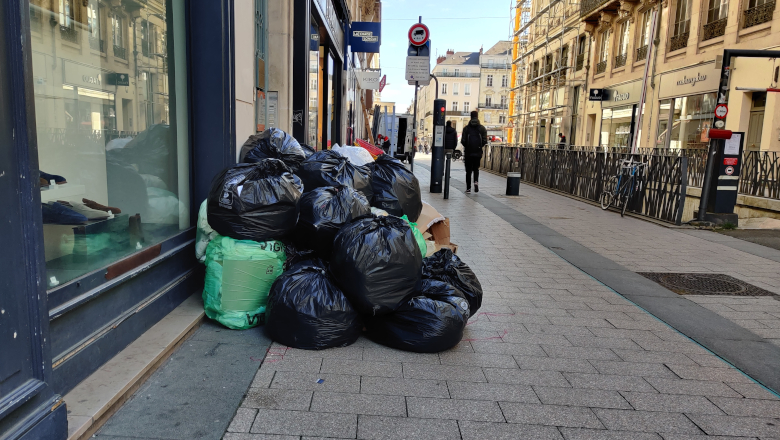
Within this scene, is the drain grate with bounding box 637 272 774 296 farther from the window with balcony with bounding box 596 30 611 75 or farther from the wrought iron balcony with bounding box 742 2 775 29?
the window with balcony with bounding box 596 30 611 75

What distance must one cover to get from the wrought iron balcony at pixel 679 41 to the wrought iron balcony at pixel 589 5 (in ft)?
18.9

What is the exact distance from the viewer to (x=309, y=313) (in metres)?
3.17

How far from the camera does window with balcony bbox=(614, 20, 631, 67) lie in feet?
78.2

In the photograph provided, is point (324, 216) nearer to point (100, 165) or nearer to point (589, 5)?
point (100, 165)

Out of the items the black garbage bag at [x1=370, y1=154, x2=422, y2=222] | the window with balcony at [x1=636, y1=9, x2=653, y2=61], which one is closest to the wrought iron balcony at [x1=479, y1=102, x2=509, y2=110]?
the window with balcony at [x1=636, y1=9, x2=653, y2=61]

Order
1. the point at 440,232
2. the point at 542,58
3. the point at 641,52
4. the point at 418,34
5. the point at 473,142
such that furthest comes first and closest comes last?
the point at 542,58, the point at 641,52, the point at 473,142, the point at 418,34, the point at 440,232

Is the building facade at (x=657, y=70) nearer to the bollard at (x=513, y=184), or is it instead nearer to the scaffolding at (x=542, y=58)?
the scaffolding at (x=542, y=58)

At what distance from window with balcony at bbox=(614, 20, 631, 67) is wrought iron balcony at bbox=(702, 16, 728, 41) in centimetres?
613

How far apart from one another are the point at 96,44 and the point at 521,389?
3.25 metres

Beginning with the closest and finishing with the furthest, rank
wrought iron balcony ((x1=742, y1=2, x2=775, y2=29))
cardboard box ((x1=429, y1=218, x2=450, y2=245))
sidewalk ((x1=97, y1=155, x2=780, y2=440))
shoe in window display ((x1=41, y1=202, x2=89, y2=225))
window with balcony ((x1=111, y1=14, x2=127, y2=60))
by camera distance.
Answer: sidewalk ((x1=97, y1=155, x2=780, y2=440)) → shoe in window display ((x1=41, y1=202, x2=89, y2=225)) → window with balcony ((x1=111, y1=14, x2=127, y2=60)) → cardboard box ((x1=429, y1=218, x2=450, y2=245)) → wrought iron balcony ((x1=742, y1=2, x2=775, y2=29))

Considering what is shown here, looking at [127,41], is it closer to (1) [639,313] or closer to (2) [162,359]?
(2) [162,359]

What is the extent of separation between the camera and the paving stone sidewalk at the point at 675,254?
14.9 feet

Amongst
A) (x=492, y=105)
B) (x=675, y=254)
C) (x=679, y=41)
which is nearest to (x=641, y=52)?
(x=679, y=41)

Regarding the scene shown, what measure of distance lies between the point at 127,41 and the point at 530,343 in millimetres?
3422
